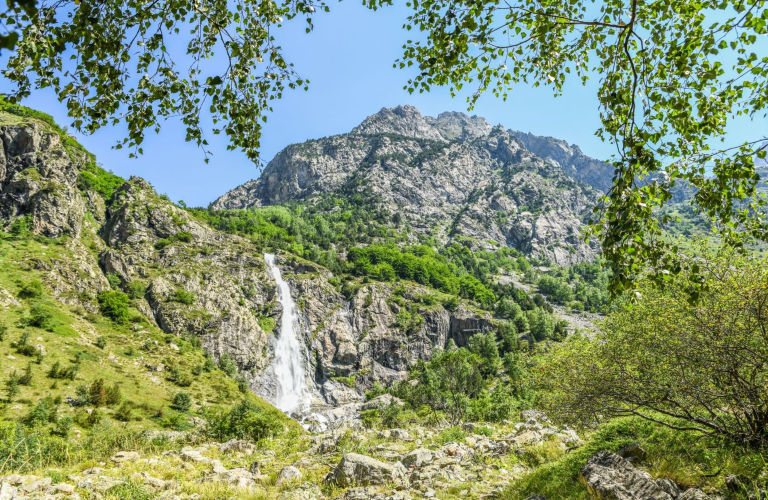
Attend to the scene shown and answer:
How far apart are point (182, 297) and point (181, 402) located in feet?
126

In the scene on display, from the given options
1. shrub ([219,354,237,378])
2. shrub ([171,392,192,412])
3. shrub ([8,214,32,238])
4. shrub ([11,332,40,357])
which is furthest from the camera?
shrub ([219,354,237,378])

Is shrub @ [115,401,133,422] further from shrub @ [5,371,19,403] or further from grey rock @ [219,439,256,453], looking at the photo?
grey rock @ [219,439,256,453]

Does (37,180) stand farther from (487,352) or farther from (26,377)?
(487,352)

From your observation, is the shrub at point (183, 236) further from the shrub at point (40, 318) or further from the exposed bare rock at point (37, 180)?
the shrub at point (40, 318)

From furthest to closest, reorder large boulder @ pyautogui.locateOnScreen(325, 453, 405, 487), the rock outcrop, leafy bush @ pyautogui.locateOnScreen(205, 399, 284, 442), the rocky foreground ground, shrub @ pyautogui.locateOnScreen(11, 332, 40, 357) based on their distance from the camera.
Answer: shrub @ pyautogui.locateOnScreen(11, 332, 40, 357), leafy bush @ pyautogui.locateOnScreen(205, 399, 284, 442), large boulder @ pyautogui.locateOnScreen(325, 453, 405, 487), the rocky foreground ground, the rock outcrop

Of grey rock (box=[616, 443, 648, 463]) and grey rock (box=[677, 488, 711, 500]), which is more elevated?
grey rock (box=[677, 488, 711, 500])

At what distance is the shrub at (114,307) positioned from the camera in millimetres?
59938

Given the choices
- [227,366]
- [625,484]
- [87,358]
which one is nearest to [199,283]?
[227,366]

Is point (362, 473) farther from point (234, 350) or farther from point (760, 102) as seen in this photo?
point (234, 350)

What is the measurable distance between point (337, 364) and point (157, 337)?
39.6 metres

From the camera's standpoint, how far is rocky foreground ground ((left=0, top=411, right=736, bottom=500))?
8055 mm

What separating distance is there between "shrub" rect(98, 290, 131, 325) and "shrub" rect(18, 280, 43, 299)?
9232 millimetres

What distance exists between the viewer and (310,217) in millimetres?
195375

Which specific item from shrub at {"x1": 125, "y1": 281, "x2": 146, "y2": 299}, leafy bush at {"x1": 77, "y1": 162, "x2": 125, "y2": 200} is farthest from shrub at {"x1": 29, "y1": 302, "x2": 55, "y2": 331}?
leafy bush at {"x1": 77, "y1": 162, "x2": 125, "y2": 200}
